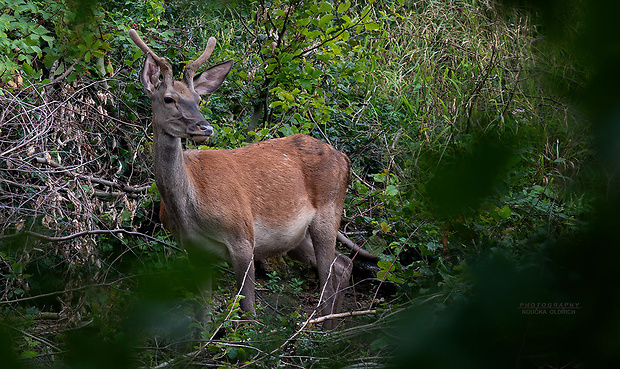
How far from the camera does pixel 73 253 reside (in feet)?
18.0

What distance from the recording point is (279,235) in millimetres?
5965

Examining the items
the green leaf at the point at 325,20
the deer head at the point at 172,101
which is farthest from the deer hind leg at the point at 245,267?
the green leaf at the point at 325,20

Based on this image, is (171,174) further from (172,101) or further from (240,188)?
(240,188)

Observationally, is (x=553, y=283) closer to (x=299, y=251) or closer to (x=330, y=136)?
(x=299, y=251)

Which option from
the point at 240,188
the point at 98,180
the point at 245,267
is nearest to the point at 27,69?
the point at 98,180

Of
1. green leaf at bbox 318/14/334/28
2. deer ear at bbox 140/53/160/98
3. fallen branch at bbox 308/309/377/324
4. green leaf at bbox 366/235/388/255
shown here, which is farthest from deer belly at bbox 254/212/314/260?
green leaf at bbox 318/14/334/28

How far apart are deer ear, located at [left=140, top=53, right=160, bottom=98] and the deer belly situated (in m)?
1.46

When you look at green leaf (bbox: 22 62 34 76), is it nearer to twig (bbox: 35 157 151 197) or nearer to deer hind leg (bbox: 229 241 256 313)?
twig (bbox: 35 157 151 197)

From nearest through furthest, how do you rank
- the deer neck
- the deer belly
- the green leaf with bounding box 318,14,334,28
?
the deer neck < the deer belly < the green leaf with bounding box 318,14,334,28

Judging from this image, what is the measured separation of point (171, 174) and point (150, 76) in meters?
0.83

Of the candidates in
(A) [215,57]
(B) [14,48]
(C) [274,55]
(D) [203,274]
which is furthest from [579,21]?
(A) [215,57]

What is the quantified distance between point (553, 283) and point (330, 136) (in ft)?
24.0

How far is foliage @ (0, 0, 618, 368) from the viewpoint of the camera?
0.78 meters

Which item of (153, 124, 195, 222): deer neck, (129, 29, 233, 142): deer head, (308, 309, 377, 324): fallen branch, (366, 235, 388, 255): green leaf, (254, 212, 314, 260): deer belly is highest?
(129, 29, 233, 142): deer head
